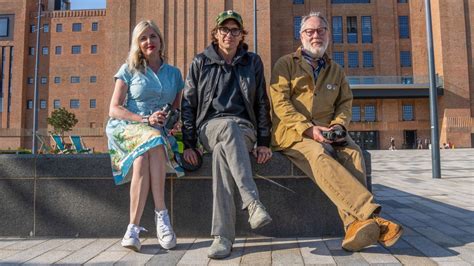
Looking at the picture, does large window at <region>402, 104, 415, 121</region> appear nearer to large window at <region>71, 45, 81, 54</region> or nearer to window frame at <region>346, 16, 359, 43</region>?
window frame at <region>346, 16, 359, 43</region>

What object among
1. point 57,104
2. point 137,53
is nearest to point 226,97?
point 137,53

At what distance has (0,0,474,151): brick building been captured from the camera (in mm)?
40625

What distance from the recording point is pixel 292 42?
43.8 m

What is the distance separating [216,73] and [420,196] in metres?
4.92

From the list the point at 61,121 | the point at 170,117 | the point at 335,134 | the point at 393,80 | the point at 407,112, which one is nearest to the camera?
the point at 335,134

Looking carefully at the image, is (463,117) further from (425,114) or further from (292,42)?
(292,42)

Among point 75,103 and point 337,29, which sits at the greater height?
point 337,29

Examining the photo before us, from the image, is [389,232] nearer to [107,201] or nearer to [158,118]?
[158,118]

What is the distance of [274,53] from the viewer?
44.0m

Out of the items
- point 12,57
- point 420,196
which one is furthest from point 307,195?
point 12,57

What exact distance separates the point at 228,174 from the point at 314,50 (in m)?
1.55

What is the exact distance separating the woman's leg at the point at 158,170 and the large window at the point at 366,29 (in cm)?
4503

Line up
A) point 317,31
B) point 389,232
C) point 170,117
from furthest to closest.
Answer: point 317,31
point 170,117
point 389,232

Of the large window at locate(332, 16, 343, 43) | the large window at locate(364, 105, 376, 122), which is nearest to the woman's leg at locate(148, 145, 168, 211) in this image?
the large window at locate(364, 105, 376, 122)
